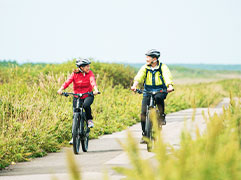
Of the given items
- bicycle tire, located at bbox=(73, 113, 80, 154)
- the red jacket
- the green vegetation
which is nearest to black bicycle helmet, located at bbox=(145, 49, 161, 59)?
the red jacket

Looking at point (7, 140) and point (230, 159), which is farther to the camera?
point (7, 140)

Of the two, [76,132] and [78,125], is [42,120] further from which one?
[76,132]

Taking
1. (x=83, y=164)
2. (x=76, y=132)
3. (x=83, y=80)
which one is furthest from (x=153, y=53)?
(x=83, y=164)

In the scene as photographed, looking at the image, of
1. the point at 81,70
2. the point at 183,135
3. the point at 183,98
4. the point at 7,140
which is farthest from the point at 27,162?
the point at 183,98

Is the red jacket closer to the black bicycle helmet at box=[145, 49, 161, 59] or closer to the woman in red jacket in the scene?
the woman in red jacket

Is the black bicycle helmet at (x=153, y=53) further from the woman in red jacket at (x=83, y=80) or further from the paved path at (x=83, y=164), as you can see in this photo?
the paved path at (x=83, y=164)

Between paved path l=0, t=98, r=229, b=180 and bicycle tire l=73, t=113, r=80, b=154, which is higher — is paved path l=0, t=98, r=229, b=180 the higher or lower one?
the lower one

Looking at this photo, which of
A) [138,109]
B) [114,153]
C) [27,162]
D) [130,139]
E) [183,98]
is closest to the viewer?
[130,139]

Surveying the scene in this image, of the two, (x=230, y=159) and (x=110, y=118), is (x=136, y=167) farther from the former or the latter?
(x=110, y=118)

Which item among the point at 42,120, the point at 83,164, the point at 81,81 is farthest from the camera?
the point at 42,120

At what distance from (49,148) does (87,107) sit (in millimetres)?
1211

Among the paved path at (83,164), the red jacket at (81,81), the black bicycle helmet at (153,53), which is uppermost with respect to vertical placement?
the black bicycle helmet at (153,53)

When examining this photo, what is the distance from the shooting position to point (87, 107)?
840 cm

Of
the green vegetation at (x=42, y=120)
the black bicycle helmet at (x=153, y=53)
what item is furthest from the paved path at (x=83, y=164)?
the black bicycle helmet at (x=153, y=53)
